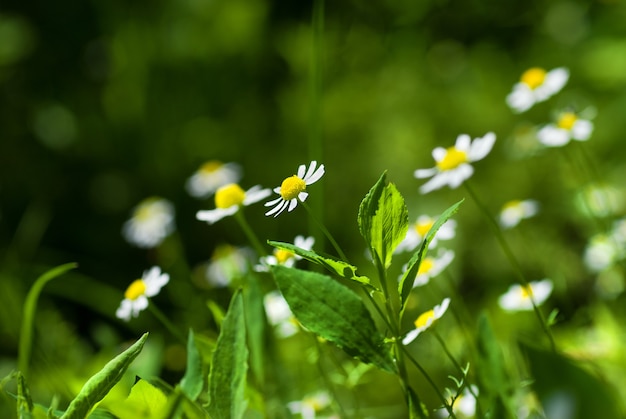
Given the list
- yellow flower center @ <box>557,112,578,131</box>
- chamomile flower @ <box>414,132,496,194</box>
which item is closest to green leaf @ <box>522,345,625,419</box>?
chamomile flower @ <box>414,132,496,194</box>

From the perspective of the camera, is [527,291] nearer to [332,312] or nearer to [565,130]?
[332,312]

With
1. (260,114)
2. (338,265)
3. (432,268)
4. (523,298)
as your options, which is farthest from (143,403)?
(260,114)

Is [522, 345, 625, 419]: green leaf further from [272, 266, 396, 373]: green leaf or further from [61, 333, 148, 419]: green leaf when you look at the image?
[61, 333, 148, 419]: green leaf

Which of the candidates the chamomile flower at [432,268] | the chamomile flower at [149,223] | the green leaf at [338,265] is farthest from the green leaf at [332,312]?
the chamomile flower at [149,223]

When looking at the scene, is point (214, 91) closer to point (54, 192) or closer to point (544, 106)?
point (54, 192)

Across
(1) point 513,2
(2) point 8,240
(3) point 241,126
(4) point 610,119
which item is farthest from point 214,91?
(4) point 610,119
